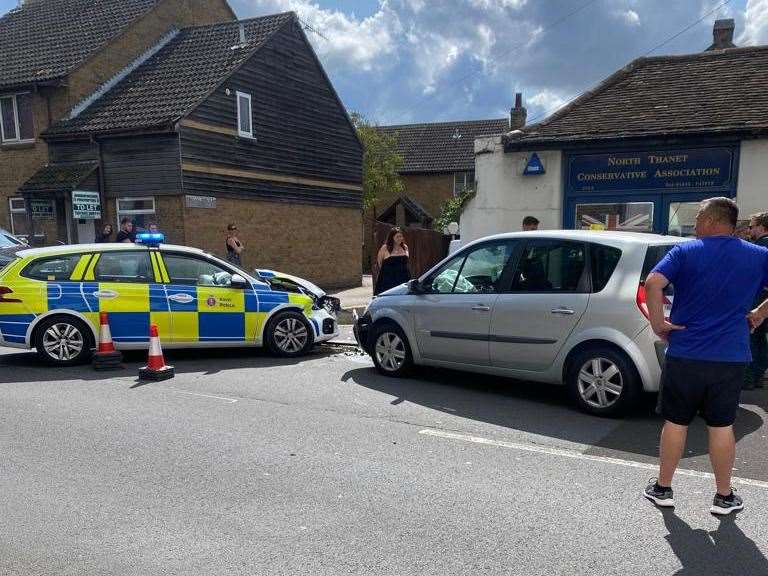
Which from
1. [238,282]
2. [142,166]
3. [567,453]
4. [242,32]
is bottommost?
[567,453]

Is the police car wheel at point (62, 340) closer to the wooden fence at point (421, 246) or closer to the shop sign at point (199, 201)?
the shop sign at point (199, 201)

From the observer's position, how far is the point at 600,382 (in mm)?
5359

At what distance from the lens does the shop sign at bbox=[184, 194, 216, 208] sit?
51.1ft

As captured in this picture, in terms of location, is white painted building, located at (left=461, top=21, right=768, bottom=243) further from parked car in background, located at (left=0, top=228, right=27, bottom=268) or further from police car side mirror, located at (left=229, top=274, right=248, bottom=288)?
parked car in background, located at (left=0, top=228, right=27, bottom=268)

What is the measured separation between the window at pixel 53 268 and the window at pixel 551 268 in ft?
17.7

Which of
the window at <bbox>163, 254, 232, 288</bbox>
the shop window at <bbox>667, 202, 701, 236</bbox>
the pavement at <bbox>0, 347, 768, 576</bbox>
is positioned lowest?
the pavement at <bbox>0, 347, 768, 576</bbox>

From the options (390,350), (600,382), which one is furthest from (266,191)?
(600,382)

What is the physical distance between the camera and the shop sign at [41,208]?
16031 mm

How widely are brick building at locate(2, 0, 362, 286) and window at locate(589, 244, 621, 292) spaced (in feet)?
39.7

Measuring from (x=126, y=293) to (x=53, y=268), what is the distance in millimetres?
930

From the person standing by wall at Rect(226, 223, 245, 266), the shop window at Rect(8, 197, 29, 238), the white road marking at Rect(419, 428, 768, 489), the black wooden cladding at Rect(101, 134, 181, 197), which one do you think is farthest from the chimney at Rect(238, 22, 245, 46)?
the white road marking at Rect(419, 428, 768, 489)

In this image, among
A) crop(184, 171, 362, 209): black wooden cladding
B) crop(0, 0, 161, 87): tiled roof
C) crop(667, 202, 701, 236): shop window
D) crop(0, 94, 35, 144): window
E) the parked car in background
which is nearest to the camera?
crop(667, 202, 701, 236): shop window

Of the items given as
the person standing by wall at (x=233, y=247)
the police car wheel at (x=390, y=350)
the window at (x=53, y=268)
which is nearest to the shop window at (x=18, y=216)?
the person standing by wall at (x=233, y=247)

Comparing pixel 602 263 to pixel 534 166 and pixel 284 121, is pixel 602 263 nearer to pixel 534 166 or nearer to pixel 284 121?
pixel 534 166
